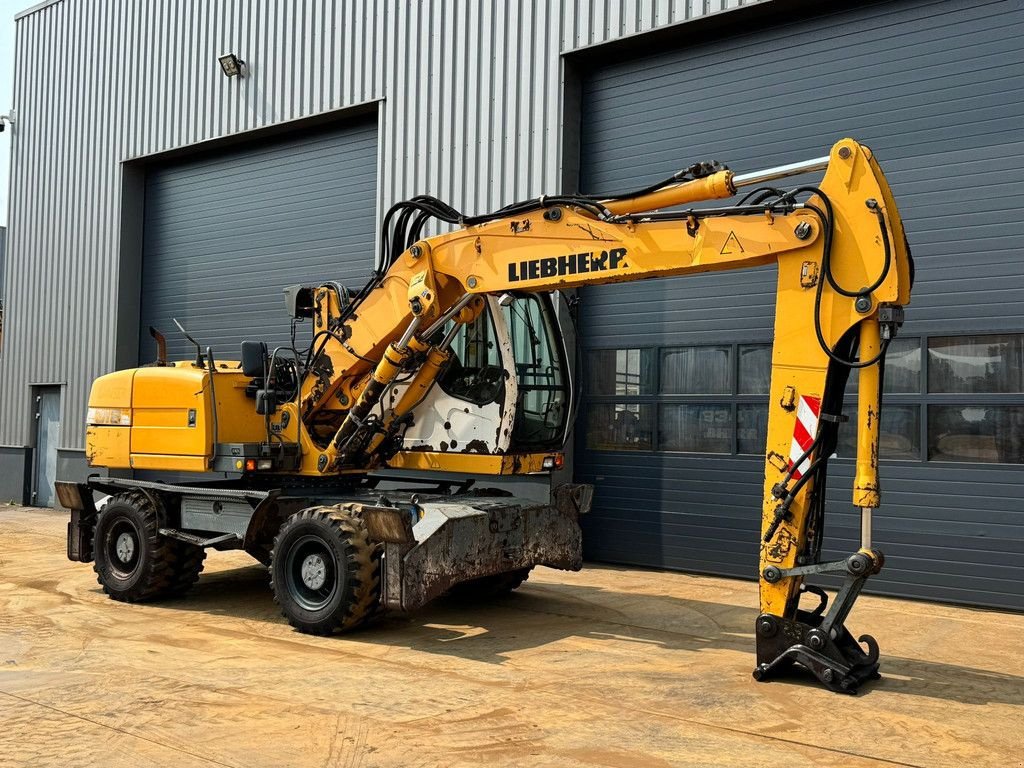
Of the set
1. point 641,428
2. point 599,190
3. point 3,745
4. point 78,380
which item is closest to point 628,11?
point 599,190

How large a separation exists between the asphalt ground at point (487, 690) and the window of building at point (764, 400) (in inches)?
69.5

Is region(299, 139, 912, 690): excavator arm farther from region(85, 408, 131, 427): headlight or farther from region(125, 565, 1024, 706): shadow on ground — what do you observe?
region(85, 408, 131, 427): headlight

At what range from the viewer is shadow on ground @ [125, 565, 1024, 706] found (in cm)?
702

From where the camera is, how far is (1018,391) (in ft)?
32.7

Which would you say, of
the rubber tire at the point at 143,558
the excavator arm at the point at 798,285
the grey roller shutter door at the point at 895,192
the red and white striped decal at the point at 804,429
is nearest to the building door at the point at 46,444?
the rubber tire at the point at 143,558

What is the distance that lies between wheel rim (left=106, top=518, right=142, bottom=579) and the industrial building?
5.56 metres

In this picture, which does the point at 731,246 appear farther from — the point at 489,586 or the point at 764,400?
the point at 764,400

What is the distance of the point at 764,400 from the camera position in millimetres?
11562

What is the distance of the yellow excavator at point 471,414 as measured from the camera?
6.62 meters

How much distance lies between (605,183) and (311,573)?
22.6ft

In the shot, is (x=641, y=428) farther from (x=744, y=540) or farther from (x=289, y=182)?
(x=289, y=182)

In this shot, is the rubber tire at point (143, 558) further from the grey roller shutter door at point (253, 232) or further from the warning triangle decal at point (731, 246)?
the grey roller shutter door at point (253, 232)

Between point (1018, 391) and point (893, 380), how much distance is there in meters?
1.22

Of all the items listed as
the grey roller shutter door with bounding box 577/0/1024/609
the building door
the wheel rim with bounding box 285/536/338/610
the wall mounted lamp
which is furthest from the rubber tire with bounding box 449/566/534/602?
the building door
